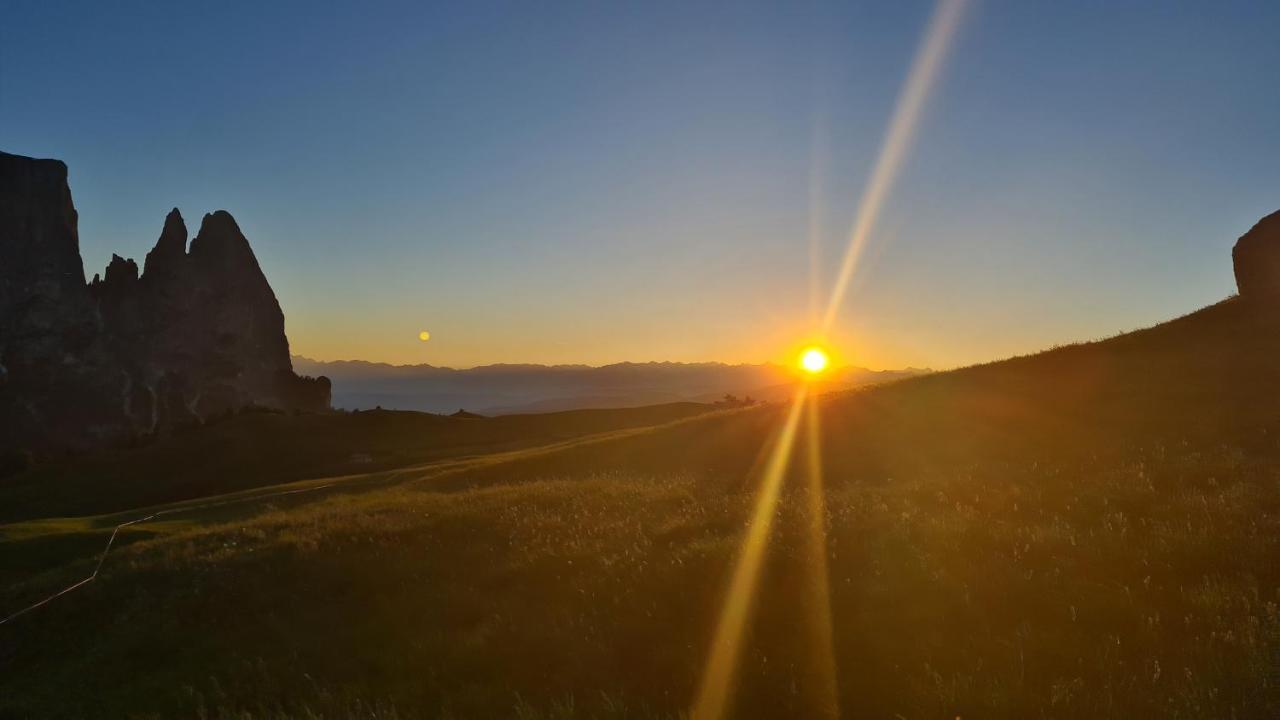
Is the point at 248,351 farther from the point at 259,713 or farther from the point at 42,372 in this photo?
the point at 259,713

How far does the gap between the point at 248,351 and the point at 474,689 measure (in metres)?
203

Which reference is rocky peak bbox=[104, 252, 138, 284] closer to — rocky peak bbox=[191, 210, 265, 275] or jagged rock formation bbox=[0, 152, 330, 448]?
jagged rock formation bbox=[0, 152, 330, 448]

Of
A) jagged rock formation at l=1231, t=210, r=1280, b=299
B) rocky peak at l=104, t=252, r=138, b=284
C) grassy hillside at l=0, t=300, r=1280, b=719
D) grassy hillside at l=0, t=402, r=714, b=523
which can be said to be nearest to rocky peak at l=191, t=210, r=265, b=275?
rocky peak at l=104, t=252, r=138, b=284

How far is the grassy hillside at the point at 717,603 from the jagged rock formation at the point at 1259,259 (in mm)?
22826

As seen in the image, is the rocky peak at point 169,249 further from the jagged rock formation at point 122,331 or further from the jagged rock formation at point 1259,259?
the jagged rock formation at point 1259,259

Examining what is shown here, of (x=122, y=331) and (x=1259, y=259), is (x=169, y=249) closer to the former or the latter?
(x=122, y=331)

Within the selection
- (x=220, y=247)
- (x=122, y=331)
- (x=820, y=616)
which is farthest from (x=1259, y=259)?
(x=122, y=331)

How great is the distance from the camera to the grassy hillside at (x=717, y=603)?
5.28 m

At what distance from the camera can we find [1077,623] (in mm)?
5758

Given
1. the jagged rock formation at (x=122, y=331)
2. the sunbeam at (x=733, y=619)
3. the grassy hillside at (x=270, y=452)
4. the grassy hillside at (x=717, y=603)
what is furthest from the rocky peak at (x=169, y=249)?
the sunbeam at (x=733, y=619)

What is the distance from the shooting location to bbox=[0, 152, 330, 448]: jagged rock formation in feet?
504

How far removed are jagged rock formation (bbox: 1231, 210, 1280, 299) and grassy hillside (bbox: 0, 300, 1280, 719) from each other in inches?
899

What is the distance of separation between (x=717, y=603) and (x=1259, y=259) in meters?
41.2

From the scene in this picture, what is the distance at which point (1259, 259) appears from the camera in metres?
33.9
